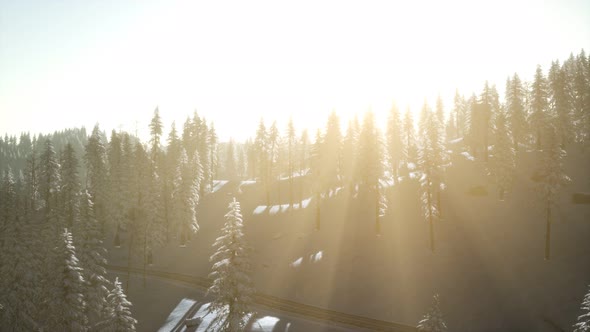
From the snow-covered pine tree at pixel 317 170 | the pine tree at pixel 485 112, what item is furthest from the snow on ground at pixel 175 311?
the pine tree at pixel 485 112

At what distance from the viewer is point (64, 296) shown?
25.2 m

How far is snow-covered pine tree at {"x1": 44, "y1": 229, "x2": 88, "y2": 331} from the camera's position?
25.1 metres

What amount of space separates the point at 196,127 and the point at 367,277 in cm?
5150

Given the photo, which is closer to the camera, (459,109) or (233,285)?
(233,285)

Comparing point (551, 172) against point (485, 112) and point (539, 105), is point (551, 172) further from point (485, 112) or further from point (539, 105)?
point (485, 112)

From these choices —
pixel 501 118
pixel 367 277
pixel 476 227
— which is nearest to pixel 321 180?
pixel 367 277

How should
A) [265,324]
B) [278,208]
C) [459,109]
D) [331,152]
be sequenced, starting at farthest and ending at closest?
[459,109]
[278,208]
[331,152]
[265,324]

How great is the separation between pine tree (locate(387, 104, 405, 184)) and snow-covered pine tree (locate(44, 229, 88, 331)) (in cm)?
4993

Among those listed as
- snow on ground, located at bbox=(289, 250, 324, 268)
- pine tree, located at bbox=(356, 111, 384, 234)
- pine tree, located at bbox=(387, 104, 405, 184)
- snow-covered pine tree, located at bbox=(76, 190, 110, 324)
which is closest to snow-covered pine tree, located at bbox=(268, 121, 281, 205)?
pine tree, located at bbox=(387, 104, 405, 184)

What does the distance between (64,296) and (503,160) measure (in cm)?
5558

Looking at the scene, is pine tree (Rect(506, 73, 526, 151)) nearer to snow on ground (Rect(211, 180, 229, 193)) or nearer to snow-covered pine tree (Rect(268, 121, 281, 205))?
snow-covered pine tree (Rect(268, 121, 281, 205))

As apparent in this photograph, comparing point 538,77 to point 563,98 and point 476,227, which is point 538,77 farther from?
point 476,227

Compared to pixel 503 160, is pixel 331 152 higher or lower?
higher

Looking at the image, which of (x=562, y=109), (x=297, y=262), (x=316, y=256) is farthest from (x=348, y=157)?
(x=562, y=109)
